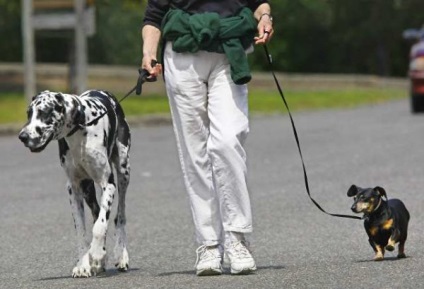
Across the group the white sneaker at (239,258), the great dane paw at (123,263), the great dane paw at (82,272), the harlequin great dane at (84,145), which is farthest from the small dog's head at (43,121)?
the white sneaker at (239,258)

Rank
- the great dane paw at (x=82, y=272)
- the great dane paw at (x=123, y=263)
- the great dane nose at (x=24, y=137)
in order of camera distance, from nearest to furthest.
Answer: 1. the great dane nose at (x=24, y=137)
2. the great dane paw at (x=82, y=272)
3. the great dane paw at (x=123, y=263)

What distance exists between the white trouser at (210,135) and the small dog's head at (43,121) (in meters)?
0.61

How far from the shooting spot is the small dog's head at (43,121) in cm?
775

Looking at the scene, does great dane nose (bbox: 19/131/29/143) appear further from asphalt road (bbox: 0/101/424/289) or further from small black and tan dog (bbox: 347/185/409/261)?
small black and tan dog (bbox: 347/185/409/261)

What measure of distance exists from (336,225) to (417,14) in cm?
4264

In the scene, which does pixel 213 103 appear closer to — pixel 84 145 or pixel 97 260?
pixel 84 145

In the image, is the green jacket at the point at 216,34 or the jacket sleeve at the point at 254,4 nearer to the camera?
the green jacket at the point at 216,34

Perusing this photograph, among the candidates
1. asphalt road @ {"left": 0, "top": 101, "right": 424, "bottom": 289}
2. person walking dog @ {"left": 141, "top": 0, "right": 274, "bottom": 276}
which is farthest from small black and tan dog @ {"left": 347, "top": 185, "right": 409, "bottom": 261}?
person walking dog @ {"left": 141, "top": 0, "right": 274, "bottom": 276}

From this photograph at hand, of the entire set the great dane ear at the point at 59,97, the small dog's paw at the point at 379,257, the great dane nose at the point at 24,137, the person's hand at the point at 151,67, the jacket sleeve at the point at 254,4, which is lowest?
the small dog's paw at the point at 379,257

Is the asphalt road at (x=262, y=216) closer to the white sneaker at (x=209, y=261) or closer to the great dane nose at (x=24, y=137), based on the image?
the white sneaker at (x=209, y=261)

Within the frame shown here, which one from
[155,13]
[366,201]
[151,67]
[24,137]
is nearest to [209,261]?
[366,201]

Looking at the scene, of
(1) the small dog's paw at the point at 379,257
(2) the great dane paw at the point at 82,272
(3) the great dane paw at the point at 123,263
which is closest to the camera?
(2) the great dane paw at the point at 82,272

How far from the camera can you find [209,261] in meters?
7.73

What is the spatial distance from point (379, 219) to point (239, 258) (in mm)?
909
